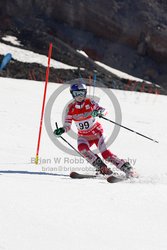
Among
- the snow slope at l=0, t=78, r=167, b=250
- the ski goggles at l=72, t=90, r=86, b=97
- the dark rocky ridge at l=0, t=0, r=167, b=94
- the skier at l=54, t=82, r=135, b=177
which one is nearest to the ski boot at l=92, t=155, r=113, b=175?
the skier at l=54, t=82, r=135, b=177

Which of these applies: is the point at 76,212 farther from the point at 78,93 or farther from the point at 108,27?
the point at 108,27

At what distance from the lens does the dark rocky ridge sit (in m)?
50.0

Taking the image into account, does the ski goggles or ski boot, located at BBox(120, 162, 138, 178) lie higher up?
the ski goggles

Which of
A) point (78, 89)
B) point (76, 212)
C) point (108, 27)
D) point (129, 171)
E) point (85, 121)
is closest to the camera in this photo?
point (76, 212)

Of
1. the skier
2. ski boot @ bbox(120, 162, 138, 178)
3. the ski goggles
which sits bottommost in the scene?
ski boot @ bbox(120, 162, 138, 178)

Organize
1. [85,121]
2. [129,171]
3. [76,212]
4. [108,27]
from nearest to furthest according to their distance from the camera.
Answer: [76,212]
[129,171]
[85,121]
[108,27]

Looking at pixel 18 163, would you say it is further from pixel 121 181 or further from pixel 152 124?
pixel 152 124

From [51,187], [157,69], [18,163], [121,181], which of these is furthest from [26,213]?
[157,69]

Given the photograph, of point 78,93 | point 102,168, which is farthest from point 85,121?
point 102,168

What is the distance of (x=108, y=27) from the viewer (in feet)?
172

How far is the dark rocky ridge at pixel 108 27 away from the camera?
164 feet

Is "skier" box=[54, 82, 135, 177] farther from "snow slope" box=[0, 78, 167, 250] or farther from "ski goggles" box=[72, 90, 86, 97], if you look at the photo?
"snow slope" box=[0, 78, 167, 250]

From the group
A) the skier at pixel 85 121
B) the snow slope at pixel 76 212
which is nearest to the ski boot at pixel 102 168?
the skier at pixel 85 121

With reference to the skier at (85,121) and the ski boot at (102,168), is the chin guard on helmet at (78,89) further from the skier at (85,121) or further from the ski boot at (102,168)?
the ski boot at (102,168)
